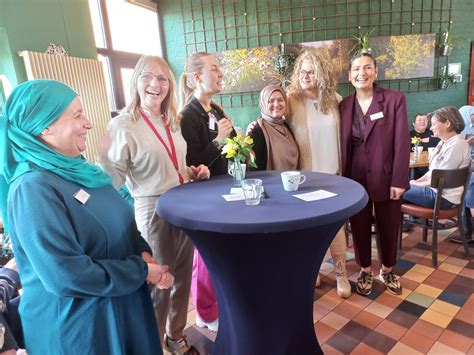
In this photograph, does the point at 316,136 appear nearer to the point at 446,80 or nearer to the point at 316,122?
the point at 316,122

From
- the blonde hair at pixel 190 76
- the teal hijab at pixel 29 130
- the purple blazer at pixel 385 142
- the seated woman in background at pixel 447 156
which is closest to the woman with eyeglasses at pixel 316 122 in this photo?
the purple blazer at pixel 385 142

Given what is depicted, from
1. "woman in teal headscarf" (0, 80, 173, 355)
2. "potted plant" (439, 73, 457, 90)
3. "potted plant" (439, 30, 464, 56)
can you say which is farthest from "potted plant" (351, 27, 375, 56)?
"woman in teal headscarf" (0, 80, 173, 355)

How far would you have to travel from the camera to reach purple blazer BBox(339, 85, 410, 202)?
2.01m

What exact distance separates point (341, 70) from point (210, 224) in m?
5.29

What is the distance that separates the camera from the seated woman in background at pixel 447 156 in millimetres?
2650

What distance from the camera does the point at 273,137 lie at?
212cm

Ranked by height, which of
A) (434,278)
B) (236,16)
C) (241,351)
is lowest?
(434,278)

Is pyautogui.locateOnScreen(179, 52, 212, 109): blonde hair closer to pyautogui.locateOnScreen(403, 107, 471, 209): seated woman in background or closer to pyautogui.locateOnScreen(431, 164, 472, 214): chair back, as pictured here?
pyautogui.locateOnScreen(431, 164, 472, 214): chair back

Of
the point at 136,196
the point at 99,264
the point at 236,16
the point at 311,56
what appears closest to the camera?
the point at 99,264

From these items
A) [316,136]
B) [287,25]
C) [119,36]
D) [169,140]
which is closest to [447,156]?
[316,136]

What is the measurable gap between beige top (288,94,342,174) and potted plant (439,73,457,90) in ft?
15.3

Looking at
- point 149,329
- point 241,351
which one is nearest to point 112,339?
point 149,329

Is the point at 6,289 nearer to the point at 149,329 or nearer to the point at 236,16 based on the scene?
the point at 149,329

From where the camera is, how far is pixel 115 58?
528 cm
